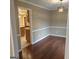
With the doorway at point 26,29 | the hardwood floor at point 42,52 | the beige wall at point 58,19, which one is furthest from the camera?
the beige wall at point 58,19

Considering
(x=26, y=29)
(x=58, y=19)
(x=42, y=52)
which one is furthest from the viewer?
(x=58, y=19)

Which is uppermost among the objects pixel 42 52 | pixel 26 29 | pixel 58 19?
pixel 58 19

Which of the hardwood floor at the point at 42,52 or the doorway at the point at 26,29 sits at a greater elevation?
the doorway at the point at 26,29

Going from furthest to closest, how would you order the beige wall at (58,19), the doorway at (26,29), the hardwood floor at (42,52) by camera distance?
the beige wall at (58,19) < the doorway at (26,29) < the hardwood floor at (42,52)

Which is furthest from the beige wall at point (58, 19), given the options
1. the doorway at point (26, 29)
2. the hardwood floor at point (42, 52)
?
the hardwood floor at point (42, 52)

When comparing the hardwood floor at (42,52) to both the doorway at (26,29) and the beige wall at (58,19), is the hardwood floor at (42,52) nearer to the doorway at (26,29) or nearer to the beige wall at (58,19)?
the doorway at (26,29)

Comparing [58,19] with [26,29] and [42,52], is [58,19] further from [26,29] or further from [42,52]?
[42,52]

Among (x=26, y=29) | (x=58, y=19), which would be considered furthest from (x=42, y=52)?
(x=58, y=19)

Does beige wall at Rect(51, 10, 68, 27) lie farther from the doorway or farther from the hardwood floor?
the hardwood floor

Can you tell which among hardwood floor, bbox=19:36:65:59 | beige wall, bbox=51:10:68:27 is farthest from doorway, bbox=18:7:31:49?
beige wall, bbox=51:10:68:27

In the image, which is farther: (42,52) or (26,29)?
(26,29)
